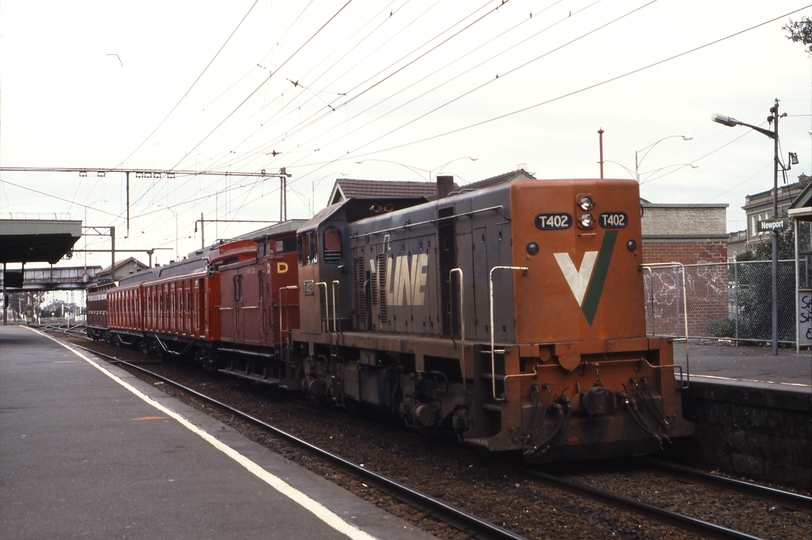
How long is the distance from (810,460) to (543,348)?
273cm

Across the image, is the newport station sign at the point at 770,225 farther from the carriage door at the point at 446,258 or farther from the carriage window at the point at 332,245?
the carriage window at the point at 332,245

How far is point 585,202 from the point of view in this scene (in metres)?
8.48

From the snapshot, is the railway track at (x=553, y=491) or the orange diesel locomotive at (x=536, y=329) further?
the orange diesel locomotive at (x=536, y=329)

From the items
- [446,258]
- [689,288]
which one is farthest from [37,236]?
[446,258]

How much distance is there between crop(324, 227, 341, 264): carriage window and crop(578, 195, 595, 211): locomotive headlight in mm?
A: 4938

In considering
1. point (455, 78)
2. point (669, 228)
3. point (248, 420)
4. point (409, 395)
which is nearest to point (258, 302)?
point (248, 420)

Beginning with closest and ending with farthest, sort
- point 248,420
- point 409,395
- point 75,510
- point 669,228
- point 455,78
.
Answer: point 75,510 < point 409,395 < point 248,420 < point 455,78 < point 669,228

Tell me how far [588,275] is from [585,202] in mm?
783

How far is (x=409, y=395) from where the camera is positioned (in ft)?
32.9

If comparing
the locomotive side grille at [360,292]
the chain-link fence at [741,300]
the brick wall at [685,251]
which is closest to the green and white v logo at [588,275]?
the locomotive side grille at [360,292]

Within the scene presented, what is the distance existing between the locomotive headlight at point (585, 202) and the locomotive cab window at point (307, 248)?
5156 mm

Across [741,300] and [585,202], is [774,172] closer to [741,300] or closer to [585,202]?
[741,300]

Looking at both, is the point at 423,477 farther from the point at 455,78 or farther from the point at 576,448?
the point at 455,78

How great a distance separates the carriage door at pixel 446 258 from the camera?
31.2 ft
